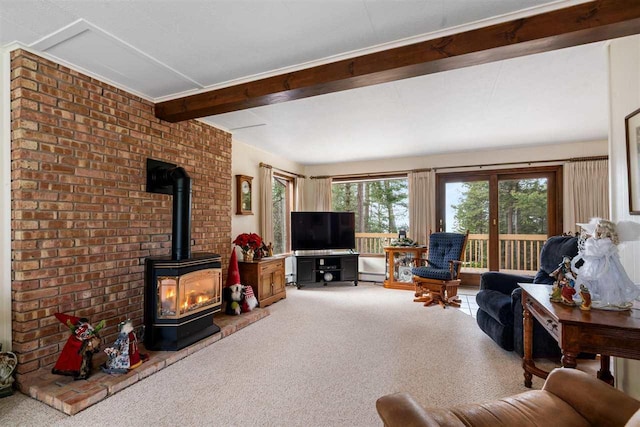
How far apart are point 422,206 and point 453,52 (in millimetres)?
4006

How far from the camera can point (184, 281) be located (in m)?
2.75

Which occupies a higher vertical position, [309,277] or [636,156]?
[636,156]

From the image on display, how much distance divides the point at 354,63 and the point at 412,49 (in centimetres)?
42

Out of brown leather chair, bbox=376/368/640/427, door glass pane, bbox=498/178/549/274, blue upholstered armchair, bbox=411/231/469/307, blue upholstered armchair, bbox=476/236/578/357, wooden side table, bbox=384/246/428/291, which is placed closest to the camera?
brown leather chair, bbox=376/368/640/427

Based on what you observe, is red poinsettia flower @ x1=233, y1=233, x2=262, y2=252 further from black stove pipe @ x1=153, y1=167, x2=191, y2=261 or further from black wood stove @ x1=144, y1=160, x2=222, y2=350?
black stove pipe @ x1=153, y1=167, x2=191, y2=261

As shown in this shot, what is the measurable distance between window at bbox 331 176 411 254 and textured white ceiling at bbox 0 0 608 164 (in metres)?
2.42

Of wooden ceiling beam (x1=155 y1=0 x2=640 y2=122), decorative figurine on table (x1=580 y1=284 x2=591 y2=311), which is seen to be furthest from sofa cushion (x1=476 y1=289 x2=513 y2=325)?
wooden ceiling beam (x1=155 y1=0 x2=640 y2=122)

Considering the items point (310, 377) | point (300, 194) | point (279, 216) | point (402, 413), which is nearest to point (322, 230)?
point (279, 216)

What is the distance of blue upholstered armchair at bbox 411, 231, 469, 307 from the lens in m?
4.30

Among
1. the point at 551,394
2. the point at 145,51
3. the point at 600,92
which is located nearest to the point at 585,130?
the point at 600,92

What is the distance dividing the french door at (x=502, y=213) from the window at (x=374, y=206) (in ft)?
3.12

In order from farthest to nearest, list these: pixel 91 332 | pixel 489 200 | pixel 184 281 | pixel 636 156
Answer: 1. pixel 489 200
2. pixel 184 281
3. pixel 91 332
4. pixel 636 156

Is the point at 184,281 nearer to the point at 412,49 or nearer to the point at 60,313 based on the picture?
the point at 60,313

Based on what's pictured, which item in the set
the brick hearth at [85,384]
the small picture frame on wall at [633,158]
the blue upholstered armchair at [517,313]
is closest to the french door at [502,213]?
the blue upholstered armchair at [517,313]
